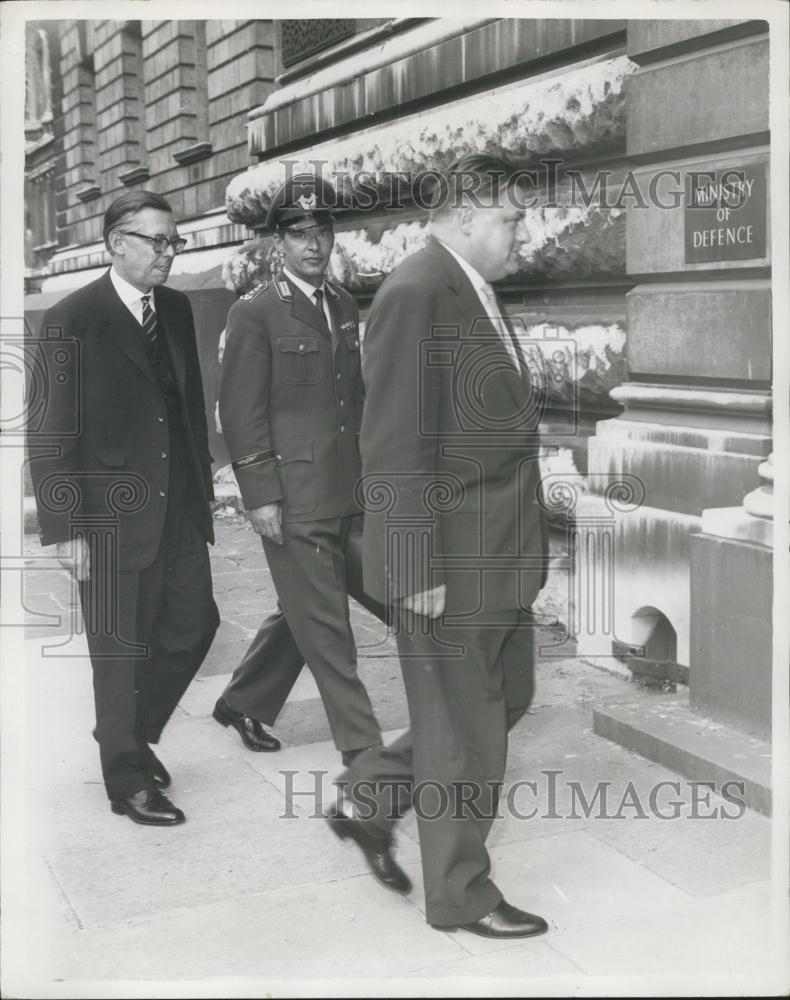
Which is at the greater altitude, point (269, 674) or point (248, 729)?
point (269, 674)

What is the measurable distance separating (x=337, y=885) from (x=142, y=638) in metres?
1.04

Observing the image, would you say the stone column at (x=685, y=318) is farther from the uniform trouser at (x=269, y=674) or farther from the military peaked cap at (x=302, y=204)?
the military peaked cap at (x=302, y=204)

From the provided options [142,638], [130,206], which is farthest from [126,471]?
[130,206]

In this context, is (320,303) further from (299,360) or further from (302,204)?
(302,204)

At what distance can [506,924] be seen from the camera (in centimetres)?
305

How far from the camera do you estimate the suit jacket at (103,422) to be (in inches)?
147

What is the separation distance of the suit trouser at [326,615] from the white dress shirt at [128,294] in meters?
0.79

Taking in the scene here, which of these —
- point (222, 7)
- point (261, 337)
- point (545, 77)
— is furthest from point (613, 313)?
point (222, 7)

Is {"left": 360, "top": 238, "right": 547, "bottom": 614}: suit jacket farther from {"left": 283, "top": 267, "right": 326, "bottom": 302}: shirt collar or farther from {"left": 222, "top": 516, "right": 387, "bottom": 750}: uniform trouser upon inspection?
{"left": 222, "top": 516, "right": 387, "bottom": 750}: uniform trouser

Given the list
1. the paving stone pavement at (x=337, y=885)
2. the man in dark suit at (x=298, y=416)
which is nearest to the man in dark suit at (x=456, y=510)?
the paving stone pavement at (x=337, y=885)

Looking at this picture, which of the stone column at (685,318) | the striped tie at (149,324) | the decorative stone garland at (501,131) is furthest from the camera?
the decorative stone garland at (501,131)

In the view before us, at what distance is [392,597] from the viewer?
303 cm

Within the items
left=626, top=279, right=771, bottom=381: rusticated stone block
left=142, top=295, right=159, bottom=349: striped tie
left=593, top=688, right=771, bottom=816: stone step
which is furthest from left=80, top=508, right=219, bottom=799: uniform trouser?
left=626, top=279, right=771, bottom=381: rusticated stone block

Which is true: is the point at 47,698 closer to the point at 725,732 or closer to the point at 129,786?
the point at 129,786
